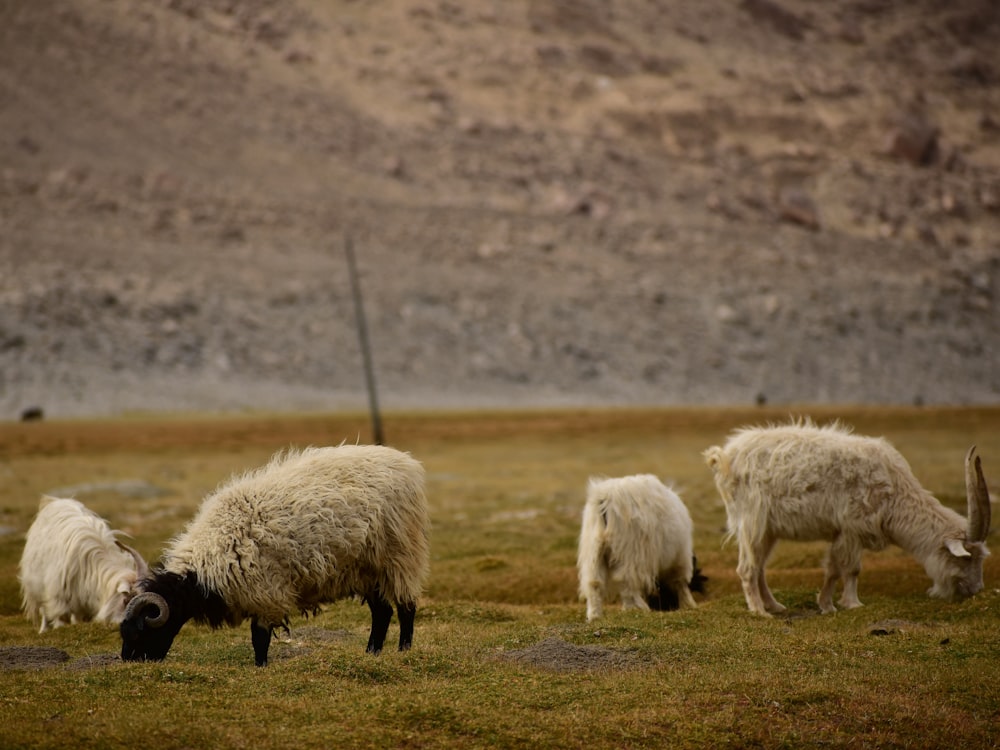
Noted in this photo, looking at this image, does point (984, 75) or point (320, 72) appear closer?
point (320, 72)

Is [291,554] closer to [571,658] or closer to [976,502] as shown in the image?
[571,658]

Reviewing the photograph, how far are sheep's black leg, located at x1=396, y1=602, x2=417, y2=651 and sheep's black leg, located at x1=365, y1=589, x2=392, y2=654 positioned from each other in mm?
153

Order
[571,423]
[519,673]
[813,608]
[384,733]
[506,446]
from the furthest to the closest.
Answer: [571,423] < [506,446] < [813,608] < [519,673] < [384,733]

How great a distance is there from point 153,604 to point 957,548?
32.6ft

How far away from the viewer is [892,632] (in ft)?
42.5

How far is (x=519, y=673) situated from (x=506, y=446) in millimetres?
37742

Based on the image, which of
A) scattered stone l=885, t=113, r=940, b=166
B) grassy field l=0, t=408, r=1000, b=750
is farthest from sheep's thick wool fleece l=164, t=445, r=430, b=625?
scattered stone l=885, t=113, r=940, b=166

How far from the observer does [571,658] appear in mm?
11867

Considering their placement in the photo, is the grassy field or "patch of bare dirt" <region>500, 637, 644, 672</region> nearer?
the grassy field

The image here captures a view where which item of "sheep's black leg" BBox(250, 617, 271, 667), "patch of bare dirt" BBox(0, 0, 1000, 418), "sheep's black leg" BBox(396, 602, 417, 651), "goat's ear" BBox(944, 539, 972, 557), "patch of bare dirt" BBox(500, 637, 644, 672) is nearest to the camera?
"patch of bare dirt" BBox(500, 637, 644, 672)

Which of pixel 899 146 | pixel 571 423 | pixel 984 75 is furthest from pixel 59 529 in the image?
pixel 984 75

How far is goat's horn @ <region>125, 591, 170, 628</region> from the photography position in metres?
11.4

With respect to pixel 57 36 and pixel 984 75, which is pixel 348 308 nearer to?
pixel 57 36

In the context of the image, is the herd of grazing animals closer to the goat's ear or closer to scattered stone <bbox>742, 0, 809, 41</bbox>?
the goat's ear
